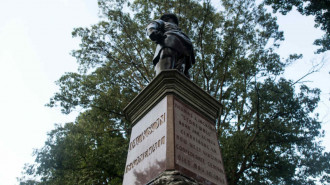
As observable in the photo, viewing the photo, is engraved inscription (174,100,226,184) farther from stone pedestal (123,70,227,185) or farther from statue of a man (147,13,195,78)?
statue of a man (147,13,195,78)

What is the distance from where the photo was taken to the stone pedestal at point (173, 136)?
3.81 metres

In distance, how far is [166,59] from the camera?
5.39 meters

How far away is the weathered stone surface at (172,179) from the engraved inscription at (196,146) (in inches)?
8.4

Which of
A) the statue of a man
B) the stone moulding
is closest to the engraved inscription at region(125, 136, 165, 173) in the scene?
the stone moulding

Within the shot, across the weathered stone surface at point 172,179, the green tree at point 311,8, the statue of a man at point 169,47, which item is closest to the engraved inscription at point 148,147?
the weathered stone surface at point 172,179

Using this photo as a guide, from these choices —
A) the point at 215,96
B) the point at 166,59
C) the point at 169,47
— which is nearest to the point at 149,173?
the point at 166,59

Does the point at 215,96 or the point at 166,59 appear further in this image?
the point at 215,96

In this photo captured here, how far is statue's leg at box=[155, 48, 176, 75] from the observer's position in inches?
209

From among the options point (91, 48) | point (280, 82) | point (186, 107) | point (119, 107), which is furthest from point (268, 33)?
point (186, 107)

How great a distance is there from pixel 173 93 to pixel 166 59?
0.96 metres

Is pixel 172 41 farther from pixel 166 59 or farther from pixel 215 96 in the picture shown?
pixel 215 96

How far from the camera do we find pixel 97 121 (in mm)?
11695

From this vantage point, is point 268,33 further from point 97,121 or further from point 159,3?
point 97,121

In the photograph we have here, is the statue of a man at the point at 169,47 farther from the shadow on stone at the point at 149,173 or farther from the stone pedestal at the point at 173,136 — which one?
the shadow on stone at the point at 149,173
